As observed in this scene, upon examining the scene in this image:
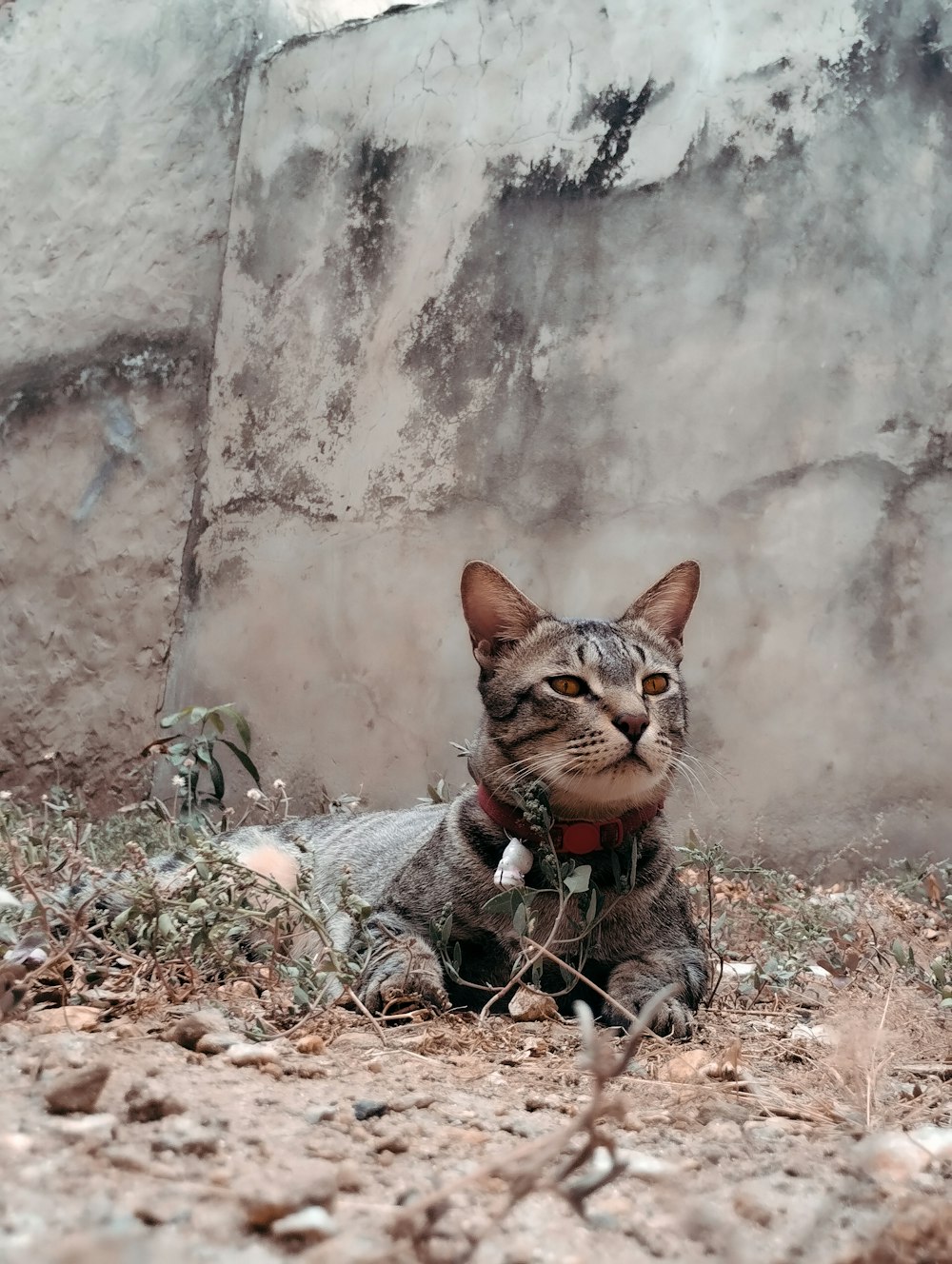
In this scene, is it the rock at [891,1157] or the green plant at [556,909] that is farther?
the green plant at [556,909]

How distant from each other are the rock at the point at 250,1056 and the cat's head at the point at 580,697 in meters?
0.97

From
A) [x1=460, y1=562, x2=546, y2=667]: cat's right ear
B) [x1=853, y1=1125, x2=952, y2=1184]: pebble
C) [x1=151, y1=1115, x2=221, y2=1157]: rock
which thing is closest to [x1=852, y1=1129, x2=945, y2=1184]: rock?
[x1=853, y1=1125, x2=952, y2=1184]: pebble

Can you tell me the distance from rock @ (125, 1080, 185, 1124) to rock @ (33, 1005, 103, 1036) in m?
0.50

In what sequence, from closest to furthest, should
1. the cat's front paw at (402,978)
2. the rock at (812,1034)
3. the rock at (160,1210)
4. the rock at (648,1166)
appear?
the rock at (160,1210) < the rock at (648,1166) < the rock at (812,1034) < the cat's front paw at (402,978)

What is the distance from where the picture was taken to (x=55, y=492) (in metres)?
6.13

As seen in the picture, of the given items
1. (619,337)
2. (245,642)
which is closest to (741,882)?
(619,337)

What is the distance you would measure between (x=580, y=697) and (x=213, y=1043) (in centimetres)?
122

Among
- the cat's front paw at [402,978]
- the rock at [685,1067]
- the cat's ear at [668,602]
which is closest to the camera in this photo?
the rock at [685,1067]

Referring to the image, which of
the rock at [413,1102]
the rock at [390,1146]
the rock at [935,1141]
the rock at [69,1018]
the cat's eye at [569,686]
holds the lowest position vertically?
the rock at [69,1018]

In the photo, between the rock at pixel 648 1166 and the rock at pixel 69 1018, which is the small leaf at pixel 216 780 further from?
the rock at pixel 648 1166

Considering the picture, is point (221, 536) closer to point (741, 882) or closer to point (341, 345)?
point (341, 345)

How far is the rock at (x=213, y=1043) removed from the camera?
182 centimetres

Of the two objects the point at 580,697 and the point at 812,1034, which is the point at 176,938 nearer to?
the point at 580,697

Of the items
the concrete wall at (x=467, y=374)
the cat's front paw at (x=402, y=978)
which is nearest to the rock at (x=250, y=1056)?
the cat's front paw at (x=402, y=978)
